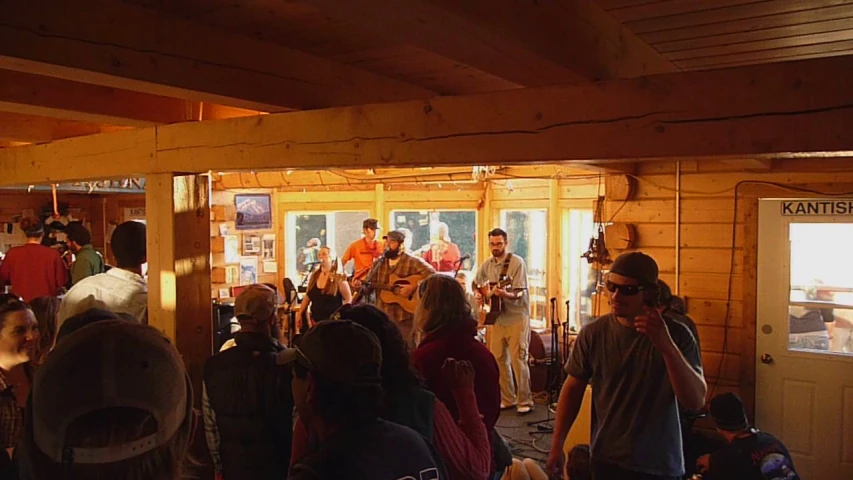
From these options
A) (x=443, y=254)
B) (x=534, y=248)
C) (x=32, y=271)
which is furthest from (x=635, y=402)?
(x=443, y=254)

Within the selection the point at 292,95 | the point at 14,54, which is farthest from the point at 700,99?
the point at 14,54

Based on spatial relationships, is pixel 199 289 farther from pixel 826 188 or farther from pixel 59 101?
pixel 826 188

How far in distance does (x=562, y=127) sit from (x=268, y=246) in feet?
29.3

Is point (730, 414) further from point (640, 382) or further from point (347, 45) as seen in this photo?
point (347, 45)

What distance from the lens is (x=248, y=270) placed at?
33.1ft

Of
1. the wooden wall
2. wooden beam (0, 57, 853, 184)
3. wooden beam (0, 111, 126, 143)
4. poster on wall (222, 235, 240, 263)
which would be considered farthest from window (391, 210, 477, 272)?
wooden beam (0, 57, 853, 184)

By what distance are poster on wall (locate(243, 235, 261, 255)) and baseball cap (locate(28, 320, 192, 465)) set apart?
9409 mm

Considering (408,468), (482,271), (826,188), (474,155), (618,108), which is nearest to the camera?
(408,468)

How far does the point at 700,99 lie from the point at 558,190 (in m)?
5.78

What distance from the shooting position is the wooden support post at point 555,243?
7.46 meters

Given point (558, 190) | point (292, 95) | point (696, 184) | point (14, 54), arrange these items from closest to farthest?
1. point (14, 54)
2. point (292, 95)
3. point (696, 184)
4. point (558, 190)

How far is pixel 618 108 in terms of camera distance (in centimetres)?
183

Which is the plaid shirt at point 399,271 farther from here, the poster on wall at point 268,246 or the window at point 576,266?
the poster on wall at point 268,246

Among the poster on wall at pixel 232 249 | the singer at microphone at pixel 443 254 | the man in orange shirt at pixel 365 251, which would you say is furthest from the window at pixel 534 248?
the poster on wall at pixel 232 249
